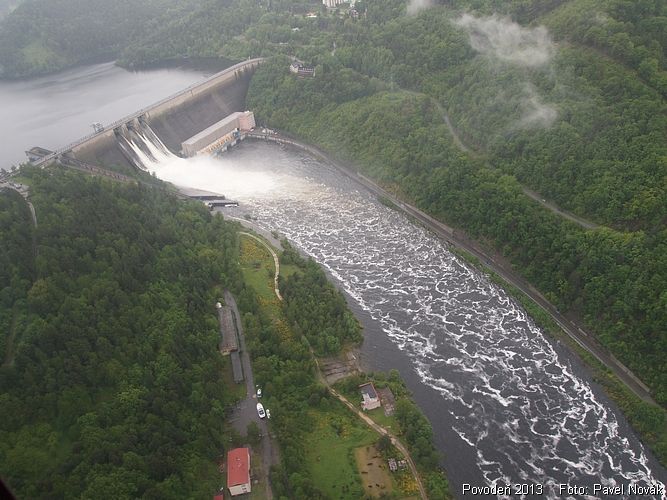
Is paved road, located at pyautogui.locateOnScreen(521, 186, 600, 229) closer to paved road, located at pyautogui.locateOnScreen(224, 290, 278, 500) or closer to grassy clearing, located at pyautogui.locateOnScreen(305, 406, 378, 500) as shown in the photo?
grassy clearing, located at pyautogui.locateOnScreen(305, 406, 378, 500)

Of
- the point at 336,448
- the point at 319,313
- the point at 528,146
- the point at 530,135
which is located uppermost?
the point at 530,135

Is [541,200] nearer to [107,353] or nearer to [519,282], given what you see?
[519,282]

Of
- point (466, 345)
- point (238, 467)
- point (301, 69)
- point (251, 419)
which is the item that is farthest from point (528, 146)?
point (301, 69)

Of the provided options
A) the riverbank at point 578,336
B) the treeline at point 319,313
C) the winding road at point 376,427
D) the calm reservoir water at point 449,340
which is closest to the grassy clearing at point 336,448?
the winding road at point 376,427

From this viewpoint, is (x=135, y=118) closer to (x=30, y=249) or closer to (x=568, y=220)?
(x=30, y=249)

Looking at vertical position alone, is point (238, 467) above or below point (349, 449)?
above

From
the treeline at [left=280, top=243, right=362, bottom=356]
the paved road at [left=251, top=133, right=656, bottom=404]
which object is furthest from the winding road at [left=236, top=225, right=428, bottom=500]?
the paved road at [left=251, top=133, right=656, bottom=404]

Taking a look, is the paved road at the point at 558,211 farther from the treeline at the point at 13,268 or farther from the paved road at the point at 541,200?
the treeline at the point at 13,268
